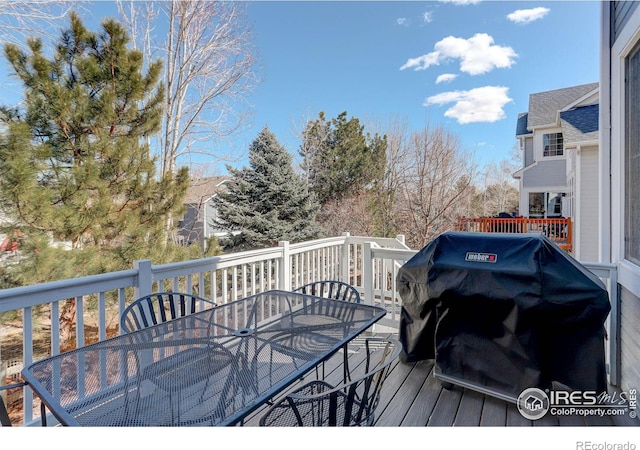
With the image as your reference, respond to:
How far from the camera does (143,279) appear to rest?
7.94ft

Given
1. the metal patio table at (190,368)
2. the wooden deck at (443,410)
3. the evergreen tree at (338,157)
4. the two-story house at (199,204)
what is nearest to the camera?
the metal patio table at (190,368)

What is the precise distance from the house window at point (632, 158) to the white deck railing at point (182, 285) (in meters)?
0.31

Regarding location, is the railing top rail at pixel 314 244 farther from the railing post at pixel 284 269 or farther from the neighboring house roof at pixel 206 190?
the neighboring house roof at pixel 206 190

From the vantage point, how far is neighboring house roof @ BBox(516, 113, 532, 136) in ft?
41.6

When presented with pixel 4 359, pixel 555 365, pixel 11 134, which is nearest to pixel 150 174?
pixel 11 134

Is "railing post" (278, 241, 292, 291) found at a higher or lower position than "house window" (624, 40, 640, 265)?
lower

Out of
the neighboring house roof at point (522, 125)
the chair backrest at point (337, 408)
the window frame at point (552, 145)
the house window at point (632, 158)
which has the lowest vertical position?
the chair backrest at point (337, 408)

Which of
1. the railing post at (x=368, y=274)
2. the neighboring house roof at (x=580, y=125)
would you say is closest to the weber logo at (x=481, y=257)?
the railing post at (x=368, y=274)

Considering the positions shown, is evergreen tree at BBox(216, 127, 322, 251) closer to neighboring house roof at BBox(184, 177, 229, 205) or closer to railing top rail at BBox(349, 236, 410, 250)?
neighboring house roof at BBox(184, 177, 229, 205)

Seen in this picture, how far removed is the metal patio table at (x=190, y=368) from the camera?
4.01 ft

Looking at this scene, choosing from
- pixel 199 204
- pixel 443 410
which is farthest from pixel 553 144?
pixel 443 410

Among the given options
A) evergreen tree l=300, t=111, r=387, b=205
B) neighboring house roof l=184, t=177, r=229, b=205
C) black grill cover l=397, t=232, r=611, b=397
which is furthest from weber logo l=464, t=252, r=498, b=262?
evergreen tree l=300, t=111, r=387, b=205

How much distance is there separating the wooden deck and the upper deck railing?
307 inches

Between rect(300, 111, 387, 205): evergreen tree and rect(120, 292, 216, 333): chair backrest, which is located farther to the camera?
rect(300, 111, 387, 205): evergreen tree
